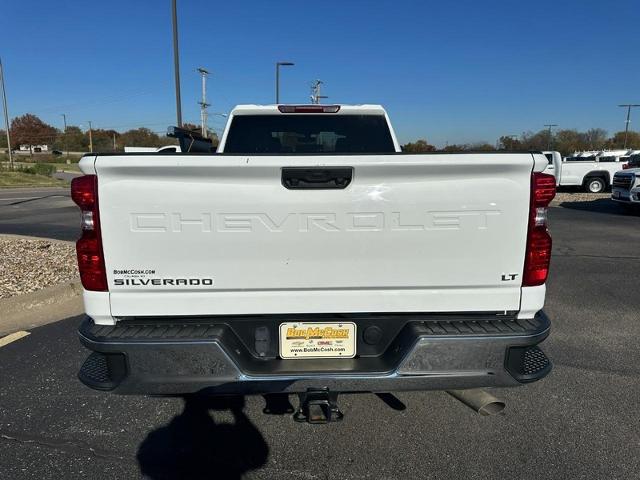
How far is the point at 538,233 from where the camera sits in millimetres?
2379

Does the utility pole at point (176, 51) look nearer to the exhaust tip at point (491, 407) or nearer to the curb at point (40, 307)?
the curb at point (40, 307)

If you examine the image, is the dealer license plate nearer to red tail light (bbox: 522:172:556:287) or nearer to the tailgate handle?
the tailgate handle

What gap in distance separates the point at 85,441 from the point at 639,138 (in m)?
115

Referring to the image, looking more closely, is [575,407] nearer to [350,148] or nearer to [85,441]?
[350,148]

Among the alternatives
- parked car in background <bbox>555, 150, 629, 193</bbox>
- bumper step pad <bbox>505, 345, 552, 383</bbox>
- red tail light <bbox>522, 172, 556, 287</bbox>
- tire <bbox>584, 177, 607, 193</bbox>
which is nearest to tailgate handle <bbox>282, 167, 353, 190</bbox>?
red tail light <bbox>522, 172, 556, 287</bbox>

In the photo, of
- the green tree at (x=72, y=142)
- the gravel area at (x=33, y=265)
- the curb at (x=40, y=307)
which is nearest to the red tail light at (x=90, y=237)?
the curb at (x=40, y=307)

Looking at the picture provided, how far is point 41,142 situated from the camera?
386ft

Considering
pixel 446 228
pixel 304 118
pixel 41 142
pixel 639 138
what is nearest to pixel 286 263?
pixel 446 228

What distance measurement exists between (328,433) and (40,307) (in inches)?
153

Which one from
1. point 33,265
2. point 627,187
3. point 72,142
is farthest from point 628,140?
point 72,142

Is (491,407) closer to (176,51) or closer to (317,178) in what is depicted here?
(317,178)

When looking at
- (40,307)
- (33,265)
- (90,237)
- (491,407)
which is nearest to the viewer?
(90,237)

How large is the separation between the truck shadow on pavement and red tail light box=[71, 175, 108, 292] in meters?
0.95

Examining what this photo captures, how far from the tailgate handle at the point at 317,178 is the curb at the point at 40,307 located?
12.7ft
